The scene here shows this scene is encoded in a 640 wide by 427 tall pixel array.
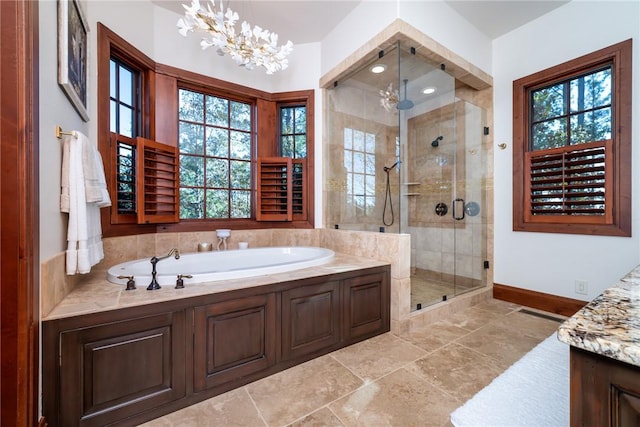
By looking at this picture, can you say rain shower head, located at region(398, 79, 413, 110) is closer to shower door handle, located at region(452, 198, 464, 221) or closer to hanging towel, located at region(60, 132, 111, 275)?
shower door handle, located at region(452, 198, 464, 221)

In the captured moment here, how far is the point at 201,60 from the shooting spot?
2.87 m

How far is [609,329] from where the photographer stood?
20.1 inches

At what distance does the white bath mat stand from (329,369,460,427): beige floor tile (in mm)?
629

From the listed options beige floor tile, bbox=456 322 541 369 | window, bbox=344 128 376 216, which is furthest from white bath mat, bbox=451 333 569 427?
window, bbox=344 128 376 216

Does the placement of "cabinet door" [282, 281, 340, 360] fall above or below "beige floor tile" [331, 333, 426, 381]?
above

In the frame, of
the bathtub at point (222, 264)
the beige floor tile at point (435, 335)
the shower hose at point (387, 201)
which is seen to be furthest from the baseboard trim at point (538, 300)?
the bathtub at point (222, 264)

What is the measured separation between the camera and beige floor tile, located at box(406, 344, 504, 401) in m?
1.56

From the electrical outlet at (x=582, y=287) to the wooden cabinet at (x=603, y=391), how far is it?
112 inches

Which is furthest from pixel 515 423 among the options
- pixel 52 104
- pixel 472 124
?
pixel 472 124

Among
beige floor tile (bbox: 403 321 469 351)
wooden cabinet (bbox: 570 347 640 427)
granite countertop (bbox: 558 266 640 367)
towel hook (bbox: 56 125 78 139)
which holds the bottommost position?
beige floor tile (bbox: 403 321 469 351)

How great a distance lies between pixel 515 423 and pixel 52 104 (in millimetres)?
2242

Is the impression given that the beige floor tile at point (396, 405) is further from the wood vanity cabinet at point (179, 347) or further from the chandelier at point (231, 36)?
the chandelier at point (231, 36)

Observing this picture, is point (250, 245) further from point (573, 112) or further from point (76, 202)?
point (573, 112)

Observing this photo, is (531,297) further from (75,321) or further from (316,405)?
(75,321)
